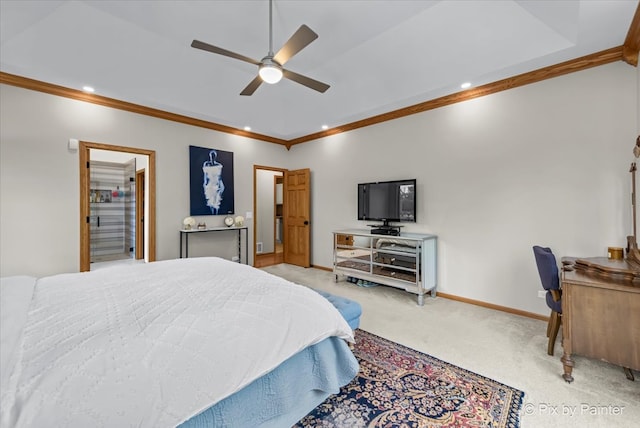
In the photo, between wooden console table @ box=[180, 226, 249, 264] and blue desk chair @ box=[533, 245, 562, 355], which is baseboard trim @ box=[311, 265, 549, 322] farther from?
wooden console table @ box=[180, 226, 249, 264]

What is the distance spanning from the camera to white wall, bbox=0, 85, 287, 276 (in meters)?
3.17

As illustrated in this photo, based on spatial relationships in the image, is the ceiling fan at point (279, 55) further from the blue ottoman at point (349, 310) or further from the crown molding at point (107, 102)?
the crown molding at point (107, 102)

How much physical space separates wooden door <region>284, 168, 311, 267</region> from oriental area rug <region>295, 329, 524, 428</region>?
3.68m

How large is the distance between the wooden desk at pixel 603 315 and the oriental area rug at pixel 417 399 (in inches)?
25.1

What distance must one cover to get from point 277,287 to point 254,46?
2.98m

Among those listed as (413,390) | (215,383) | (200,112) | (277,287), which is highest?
(200,112)

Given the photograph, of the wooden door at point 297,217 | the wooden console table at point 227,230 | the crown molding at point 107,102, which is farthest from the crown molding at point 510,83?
the wooden console table at point 227,230

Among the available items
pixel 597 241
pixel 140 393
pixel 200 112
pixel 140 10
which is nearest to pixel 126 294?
pixel 140 393

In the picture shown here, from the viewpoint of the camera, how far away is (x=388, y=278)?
3.94m

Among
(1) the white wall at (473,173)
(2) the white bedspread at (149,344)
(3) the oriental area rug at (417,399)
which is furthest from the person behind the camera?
(1) the white wall at (473,173)

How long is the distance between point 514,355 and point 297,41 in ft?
10.7

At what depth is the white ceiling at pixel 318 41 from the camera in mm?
2566

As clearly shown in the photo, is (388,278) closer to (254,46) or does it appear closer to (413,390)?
(413,390)

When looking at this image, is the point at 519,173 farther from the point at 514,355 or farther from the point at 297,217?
the point at 297,217
